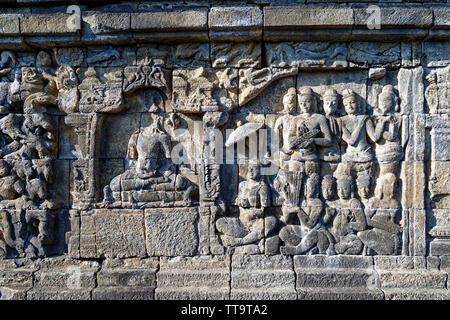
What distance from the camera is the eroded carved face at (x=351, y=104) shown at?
4289 millimetres

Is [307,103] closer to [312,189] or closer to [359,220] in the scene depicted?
[312,189]

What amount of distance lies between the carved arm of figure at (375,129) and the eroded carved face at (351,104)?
218 mm

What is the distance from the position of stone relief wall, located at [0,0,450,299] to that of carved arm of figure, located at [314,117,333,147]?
0.02 meters

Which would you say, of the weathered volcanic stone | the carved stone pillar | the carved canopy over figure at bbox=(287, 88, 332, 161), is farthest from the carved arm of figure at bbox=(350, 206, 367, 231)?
the carved stone pillar

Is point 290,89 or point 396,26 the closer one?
point 396,26

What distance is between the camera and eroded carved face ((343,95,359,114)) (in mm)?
4289

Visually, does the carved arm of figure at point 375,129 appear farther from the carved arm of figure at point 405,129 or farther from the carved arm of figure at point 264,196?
the carved arm of figure at point 264,196

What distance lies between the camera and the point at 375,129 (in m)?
4.29

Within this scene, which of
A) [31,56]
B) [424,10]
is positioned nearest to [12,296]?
[31,56]

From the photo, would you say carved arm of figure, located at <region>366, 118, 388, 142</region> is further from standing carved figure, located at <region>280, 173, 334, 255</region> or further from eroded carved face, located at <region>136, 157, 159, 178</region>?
eroded carved face, located at <region>136, 157, 159, 178</region>

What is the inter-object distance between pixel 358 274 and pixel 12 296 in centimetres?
426

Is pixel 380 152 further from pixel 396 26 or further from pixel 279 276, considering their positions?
pixel 279 276

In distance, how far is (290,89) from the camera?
14.4ft

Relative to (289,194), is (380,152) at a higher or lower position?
higher
